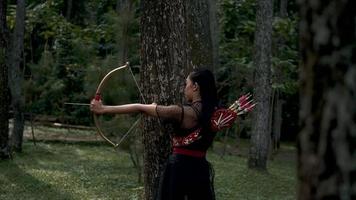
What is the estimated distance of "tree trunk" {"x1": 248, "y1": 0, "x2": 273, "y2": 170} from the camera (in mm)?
14211

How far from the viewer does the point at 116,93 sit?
41.1 ft

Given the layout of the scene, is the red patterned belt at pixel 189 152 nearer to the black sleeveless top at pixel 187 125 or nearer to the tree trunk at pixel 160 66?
the black sleeveless top at pixel 187 125

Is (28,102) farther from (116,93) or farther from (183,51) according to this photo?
(183,51)

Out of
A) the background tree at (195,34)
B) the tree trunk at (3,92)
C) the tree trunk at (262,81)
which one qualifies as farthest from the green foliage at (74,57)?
the background tree at (195,34)

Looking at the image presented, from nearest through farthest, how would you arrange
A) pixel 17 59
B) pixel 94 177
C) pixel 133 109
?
pixel 133 109 < pixel 94 177 < pixel 17 59

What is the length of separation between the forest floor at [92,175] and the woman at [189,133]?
422 cm

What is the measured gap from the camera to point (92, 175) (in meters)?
12.3

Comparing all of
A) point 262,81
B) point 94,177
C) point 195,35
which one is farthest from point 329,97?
point 262,81

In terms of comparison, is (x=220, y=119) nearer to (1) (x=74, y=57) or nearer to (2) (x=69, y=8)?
(1) (x=74, y=57)

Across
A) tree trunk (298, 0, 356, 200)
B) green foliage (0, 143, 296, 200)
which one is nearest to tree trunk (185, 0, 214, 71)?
green foliage (0, 143, 296, 200)

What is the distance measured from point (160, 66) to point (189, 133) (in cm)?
103

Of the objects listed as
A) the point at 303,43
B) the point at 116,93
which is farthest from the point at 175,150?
the point at 116,93

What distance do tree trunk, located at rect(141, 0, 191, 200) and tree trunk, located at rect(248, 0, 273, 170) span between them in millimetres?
7964

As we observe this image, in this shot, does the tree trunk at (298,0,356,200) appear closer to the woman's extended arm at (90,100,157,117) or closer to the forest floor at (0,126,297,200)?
the woman's extended arm at (90,100,157,117)
